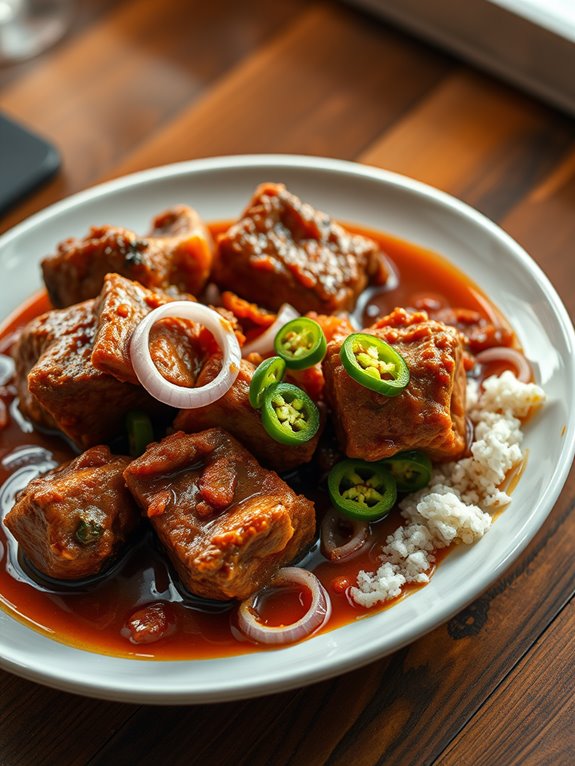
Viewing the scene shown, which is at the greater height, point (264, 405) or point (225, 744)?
point (264, 405)


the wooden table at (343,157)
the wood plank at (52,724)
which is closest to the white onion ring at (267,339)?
the wooden table at (343,157)

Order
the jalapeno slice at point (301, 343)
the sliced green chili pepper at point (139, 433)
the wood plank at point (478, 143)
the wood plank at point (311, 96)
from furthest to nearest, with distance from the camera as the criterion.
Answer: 1. the wood plank at point (311, 96)
2. the wood plank at point (478, 143)
3. the sliced green chili pepper at point (139, 433)
4. the jalapeno slice at point (301, 343)

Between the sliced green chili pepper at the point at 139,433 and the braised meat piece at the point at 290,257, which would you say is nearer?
the sliced green chili pepper at the point at 139,433

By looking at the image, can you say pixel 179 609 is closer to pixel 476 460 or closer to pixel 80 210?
pixel 476 460

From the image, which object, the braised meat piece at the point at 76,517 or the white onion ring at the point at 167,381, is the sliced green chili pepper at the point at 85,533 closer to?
the braised meat piece at the point at 76,517

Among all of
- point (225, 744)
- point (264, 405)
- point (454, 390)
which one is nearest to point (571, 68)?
point (454, 390)

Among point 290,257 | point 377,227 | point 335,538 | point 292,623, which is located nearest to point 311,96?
point 377,227

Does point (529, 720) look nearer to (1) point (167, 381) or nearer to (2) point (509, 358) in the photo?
(2) point (509, 358)
